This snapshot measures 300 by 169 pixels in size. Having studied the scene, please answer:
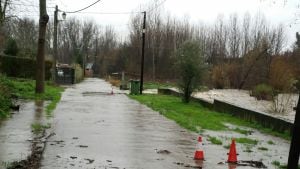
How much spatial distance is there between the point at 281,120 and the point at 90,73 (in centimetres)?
9989

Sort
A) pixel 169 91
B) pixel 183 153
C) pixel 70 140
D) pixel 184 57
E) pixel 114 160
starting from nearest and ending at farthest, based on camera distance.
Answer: pixel 114 160
pixel 183 153
pixel 70 140
pixel 184 57
pixel 169 91

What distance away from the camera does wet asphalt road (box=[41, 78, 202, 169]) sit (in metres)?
8.99

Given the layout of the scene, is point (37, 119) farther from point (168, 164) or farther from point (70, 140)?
point (168, 164)

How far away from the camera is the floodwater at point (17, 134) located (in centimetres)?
885

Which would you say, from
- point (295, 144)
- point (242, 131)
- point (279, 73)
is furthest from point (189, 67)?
point (295, 144)

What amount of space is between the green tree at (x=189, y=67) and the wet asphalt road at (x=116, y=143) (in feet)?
28.8

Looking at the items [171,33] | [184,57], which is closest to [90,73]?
[171,33]

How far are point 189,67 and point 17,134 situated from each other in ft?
51.5

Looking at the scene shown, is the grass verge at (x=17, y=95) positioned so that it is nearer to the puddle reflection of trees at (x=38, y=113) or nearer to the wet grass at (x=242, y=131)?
the puddle reflection of trees at (x=38, y=113)

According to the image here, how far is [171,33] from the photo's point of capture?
81.7 meters

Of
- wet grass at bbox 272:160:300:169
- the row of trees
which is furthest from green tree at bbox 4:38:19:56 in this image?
wet grass at bbox 272:160:300:169

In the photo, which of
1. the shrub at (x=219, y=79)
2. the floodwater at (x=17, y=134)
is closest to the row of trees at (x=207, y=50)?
the shrub at (x=219, y=79)

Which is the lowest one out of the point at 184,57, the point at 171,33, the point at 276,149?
the point at 276,149

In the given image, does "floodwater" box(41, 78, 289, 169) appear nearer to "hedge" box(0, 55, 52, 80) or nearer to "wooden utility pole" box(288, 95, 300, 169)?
"wooden utility pole" box(288, 95, 300, 169)
